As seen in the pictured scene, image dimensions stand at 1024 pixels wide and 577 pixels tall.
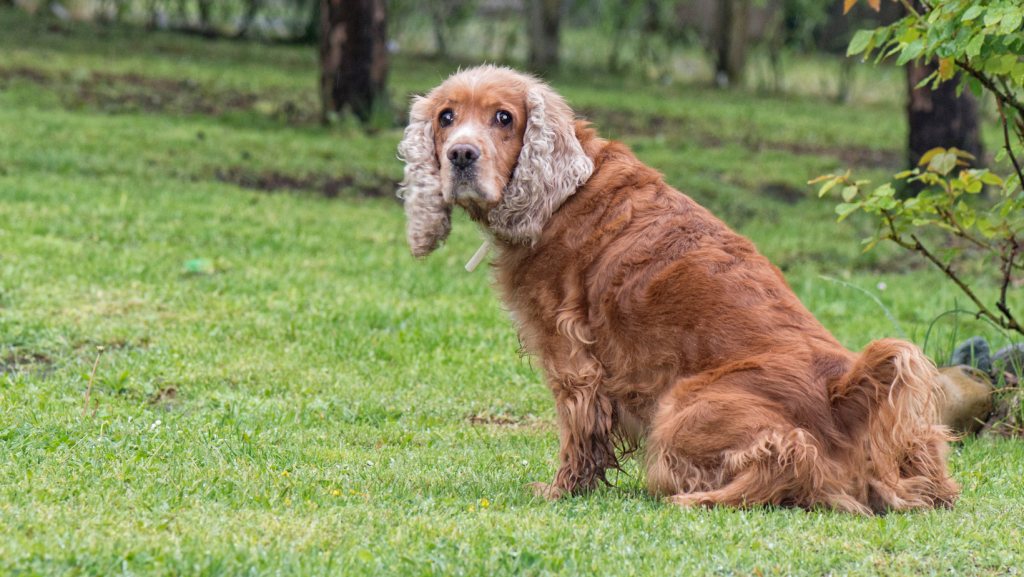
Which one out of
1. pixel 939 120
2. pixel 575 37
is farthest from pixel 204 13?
pixel 939 120

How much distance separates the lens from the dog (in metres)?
3.77

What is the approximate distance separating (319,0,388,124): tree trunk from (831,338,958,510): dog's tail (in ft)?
36.4

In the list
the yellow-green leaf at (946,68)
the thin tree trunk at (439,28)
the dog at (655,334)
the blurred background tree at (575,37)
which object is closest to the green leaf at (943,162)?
the yellow-green leaf at (946,68)

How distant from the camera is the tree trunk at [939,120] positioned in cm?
1134

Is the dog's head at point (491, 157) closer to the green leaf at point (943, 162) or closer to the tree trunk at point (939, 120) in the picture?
the green leaf at point (943, 162)

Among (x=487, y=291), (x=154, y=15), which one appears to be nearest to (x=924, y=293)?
(x=487, y=291)

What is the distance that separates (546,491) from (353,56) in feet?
34.7

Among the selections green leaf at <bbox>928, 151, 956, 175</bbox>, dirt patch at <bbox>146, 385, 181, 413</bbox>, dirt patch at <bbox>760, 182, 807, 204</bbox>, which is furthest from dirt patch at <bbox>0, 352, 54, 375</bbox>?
dirt patch at <bbox>760, 182, 807, 204</bbox>

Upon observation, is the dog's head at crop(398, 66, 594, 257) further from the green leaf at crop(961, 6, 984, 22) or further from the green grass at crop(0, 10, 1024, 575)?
the green leaf at crop(961, 6, 984, 22)

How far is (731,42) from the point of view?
22.6 m

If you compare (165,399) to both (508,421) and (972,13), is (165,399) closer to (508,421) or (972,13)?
(508,421)

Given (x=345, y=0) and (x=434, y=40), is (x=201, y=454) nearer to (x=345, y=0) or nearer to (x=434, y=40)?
(x=345, y=0)

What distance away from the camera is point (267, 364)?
6.21m

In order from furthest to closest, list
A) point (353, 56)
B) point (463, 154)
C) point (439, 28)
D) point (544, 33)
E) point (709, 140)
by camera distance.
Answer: point (544, 33) < point (439, 28) < point (709, 140) < point (353, 56) < point (463, 154)
